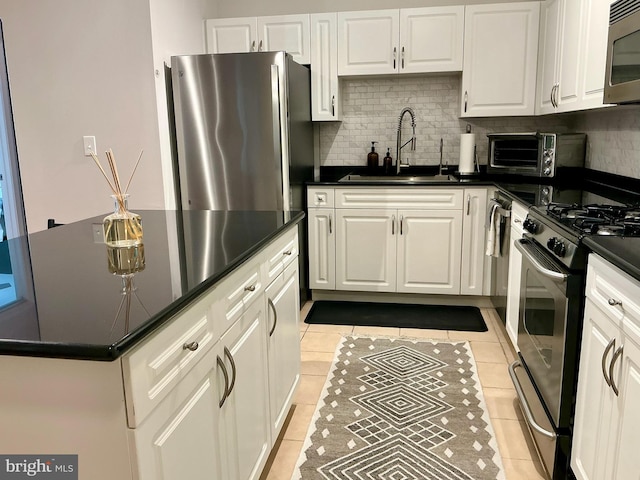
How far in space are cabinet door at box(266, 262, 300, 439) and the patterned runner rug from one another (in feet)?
0.73

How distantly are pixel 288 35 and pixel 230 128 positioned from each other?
3.03 ft

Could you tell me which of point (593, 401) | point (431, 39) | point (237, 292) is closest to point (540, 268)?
point (593, 401)

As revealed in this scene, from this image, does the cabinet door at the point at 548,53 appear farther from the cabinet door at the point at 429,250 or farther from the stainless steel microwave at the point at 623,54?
the stainless steel microwave at the point at 623,54

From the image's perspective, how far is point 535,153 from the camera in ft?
10.9

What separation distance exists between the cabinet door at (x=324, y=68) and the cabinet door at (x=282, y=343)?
193 cm

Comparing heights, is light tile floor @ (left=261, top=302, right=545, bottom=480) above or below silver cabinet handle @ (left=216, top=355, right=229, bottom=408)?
below

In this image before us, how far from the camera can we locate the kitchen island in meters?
0.93

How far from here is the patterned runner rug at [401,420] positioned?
198 cm

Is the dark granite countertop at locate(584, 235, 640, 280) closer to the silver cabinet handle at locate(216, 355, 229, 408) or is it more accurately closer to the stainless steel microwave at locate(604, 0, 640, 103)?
the stainless steel microwave at locate(604, 0, 640, 103)

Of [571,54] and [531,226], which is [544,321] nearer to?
[531,226]

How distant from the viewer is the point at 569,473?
179 cm

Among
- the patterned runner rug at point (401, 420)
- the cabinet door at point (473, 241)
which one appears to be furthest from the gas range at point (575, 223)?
the cabinet door at point (473, 241)

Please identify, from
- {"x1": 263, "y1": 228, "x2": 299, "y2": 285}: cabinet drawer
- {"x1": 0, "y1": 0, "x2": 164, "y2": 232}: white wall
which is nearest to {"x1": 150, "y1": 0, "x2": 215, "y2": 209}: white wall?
{"x1": 0, "y1": 0, "x2": 164, "y2": 232}: white wall

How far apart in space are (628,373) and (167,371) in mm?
1167
